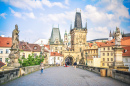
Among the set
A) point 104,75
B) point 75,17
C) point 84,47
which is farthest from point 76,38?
point 104,75

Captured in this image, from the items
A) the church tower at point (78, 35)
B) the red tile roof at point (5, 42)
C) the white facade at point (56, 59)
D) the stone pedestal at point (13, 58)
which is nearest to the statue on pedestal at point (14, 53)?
the stone pedestal at point (13, 58)

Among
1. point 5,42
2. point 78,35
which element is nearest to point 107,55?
point 78,35

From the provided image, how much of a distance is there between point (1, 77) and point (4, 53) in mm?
44411

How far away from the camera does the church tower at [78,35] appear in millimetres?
99812

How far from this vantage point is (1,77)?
958 cm

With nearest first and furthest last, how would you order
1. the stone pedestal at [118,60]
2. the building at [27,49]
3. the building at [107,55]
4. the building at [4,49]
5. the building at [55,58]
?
1. the stone pedestal at [118,60]
2. the building at [4,49]
3. the building at [27,49]
4. the building at [107,55]
5. the building at [55,58]

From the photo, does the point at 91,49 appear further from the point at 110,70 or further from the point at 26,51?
the point at 110,70

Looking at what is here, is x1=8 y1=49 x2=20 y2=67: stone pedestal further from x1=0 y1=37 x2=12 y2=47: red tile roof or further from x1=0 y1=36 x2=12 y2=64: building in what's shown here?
x1=0 y1=37 x2=12 y2=47: red tile roof

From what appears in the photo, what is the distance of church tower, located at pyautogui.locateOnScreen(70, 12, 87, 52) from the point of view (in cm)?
9981

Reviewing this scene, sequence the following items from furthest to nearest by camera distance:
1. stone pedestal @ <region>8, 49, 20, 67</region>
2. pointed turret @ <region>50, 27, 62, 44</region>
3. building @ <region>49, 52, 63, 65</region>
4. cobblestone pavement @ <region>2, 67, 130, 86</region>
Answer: pointed turret @ <region>50, 27, 62, 44</region> → building @ <region>49, 52, 63, 65</region> → stone pedestal @ <region>8, 49, 20, 67</region> → cobblestone pavement @ <region>2, 67, 130, 86</region>

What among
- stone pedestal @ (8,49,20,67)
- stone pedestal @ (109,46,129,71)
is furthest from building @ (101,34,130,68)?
stone pedestal @ (8,49,20,67)

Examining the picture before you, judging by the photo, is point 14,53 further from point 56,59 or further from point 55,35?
point 55,35

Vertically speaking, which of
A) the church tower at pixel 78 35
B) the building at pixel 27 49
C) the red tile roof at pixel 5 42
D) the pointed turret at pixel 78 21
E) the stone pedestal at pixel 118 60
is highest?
the pointed turret at pixel 78 21

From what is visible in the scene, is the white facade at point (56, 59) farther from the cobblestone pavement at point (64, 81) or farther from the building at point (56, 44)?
the cobblestone pavement at point (64, 81)
